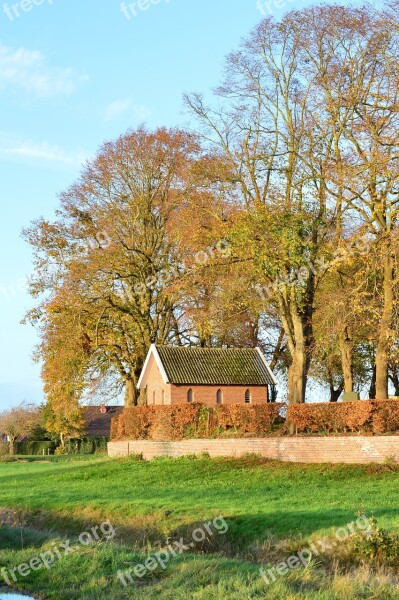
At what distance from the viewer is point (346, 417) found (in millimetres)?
29984

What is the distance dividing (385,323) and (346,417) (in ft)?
11.9

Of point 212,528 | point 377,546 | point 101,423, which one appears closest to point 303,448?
Result: point 212,528

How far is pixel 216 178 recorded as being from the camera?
3750 cm

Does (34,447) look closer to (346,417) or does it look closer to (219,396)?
(219,396)

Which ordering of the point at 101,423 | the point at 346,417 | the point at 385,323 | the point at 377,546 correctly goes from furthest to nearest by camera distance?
the point at 101,423 → the point at 346,417 → the point at 385,323 → the point at 377,546

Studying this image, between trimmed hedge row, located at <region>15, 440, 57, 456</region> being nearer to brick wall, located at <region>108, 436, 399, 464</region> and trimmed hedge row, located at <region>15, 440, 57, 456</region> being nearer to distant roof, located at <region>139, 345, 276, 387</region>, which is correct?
distant roof, located at <region>139, 345, 276, 387</region>

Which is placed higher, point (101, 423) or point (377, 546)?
point (101, 423)

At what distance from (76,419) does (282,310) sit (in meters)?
37.5

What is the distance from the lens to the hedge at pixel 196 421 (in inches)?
1359

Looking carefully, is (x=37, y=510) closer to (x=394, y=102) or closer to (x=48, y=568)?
(x=48, y=568)

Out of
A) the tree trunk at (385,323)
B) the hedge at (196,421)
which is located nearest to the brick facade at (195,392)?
the hedge at (196,421)

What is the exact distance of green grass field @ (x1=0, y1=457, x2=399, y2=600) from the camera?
1298cm

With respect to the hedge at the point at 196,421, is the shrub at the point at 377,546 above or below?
below

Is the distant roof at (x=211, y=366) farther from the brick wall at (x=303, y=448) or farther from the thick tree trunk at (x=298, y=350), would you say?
the thick tree trunk at (x=298, y=350)
